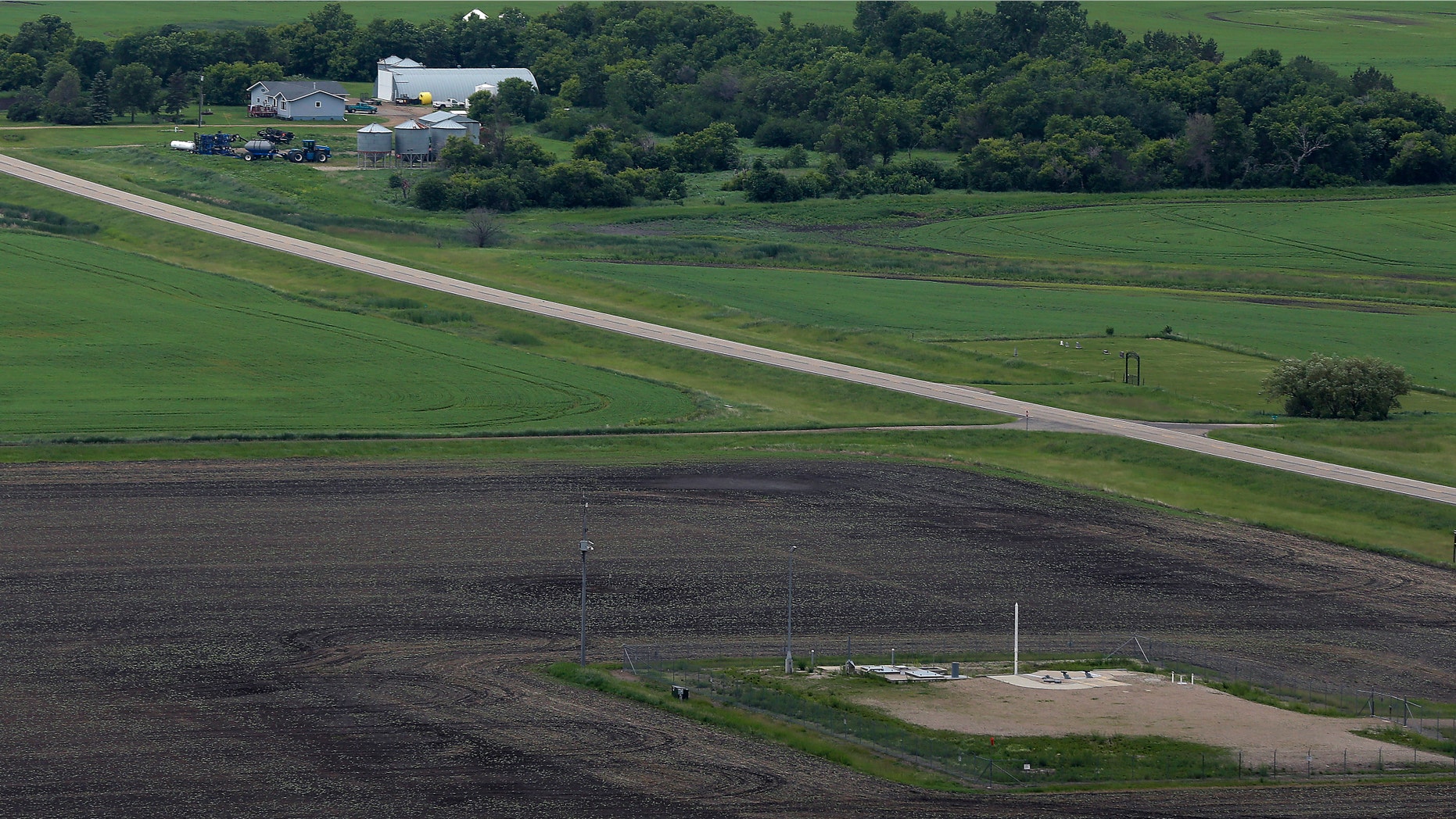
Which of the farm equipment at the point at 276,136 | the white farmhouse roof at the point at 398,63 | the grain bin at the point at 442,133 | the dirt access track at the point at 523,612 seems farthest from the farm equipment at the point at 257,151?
the dirt access track at the point at 523,612

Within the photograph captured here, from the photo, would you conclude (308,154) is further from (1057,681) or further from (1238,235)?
(1057,681)

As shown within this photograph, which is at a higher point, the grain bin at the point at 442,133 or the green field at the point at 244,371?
the grain bin at the point at 442,133

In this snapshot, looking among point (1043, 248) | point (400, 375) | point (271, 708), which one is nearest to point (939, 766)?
point (271, 708)

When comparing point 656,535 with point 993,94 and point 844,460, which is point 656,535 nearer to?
point 844,460

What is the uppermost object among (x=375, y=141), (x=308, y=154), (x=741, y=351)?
(x=375, y=141)

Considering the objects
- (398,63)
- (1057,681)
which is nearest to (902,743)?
(1057,681)

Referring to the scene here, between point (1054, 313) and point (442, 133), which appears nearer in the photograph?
point (1054, 313)

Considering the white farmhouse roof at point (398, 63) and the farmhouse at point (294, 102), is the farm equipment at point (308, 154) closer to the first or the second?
the farmhouse at point (294, 102)
